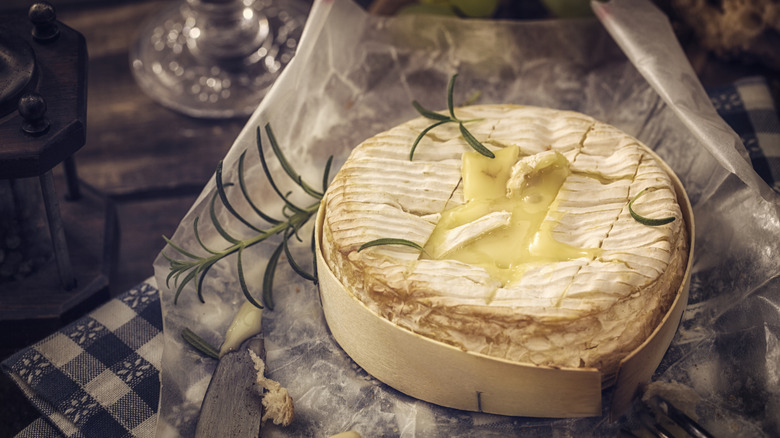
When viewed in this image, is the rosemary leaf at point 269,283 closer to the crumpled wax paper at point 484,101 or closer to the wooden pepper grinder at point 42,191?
the crumpled wax paper at point 484,101

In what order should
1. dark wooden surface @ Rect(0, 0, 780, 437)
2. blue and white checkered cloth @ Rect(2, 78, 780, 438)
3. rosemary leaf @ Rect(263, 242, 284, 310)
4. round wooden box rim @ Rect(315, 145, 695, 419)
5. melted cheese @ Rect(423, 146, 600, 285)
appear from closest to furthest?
round wooden box rim @ Rect(315, 145, 695, 419) < melted cheese @ Rect(423, 146, 600, 285) < blue and white checkered cloth @ Rect(2, 78, 780, 438) < rosemary leaf @ Rect(263, 242, 284, 310) < dark wooden surface @ Rect(0, 0, 780, 437)

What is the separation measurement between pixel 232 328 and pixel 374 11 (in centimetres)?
119

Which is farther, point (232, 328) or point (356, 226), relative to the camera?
point (232, 328)

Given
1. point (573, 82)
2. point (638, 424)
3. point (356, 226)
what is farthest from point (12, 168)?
point (573, 82)

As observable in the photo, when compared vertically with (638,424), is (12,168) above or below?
above

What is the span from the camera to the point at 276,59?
2.64 metres

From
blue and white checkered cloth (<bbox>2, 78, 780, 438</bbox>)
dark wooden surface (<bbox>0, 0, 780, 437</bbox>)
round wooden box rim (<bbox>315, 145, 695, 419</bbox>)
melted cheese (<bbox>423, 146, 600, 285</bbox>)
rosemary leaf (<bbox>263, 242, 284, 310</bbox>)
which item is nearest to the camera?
round wooden box rim (<bbox>315, 145, 695, 419</bbox>)

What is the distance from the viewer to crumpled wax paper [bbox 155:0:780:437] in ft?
4.90

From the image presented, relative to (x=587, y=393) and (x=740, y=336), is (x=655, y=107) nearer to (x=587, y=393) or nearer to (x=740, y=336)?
(x=740, y=336)

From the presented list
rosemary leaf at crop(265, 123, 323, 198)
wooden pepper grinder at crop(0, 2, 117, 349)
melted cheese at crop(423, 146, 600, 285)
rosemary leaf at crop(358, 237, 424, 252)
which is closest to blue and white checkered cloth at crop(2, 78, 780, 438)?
wooden pepper grinder at crop(0, 2, 117, 349)

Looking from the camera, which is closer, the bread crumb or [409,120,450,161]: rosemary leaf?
the bread crumb

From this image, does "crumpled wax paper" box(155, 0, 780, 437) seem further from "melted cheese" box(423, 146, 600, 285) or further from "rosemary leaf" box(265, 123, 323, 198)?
"melted cheese" box(423, 146, 600, 285)

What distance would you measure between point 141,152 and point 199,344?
95cm

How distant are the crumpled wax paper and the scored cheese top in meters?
0.21
